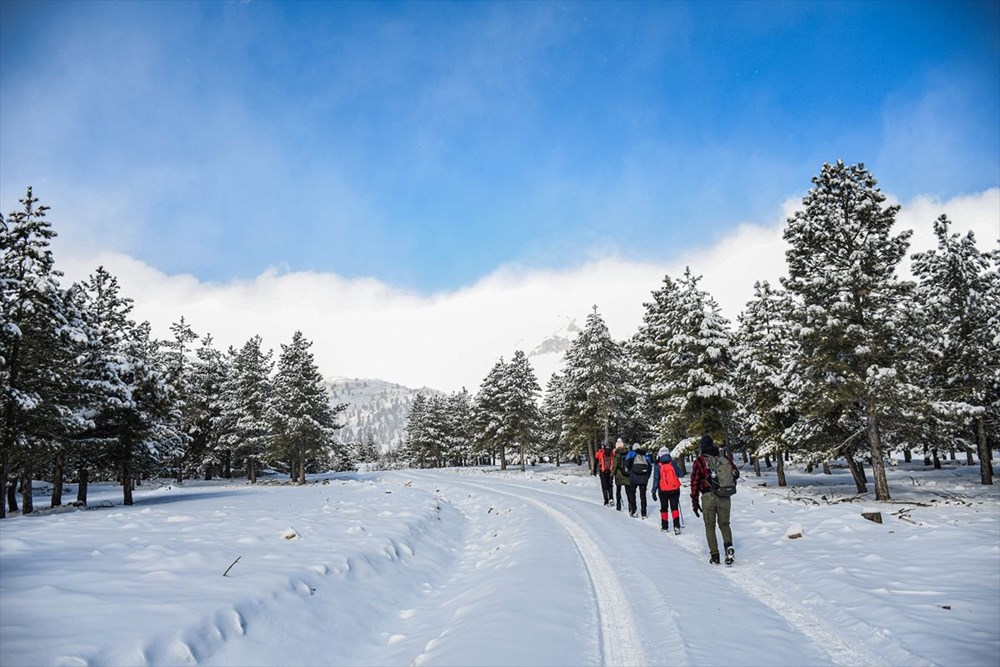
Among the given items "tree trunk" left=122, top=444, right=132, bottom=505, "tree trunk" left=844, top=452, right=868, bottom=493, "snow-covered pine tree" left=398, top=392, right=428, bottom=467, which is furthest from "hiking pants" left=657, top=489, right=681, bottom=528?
"snow-covered pine tree" left=398, top=392, right=428, bottom=467

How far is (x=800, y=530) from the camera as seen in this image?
37.4 feet

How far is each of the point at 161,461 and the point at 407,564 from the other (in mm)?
20837

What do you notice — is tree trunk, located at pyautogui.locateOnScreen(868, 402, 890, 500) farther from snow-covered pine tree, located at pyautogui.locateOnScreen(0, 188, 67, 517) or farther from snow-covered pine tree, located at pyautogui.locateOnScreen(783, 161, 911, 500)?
snow-covered pine tree, located at pyautogui.locateOnScreen(0, 188, 67, 517)

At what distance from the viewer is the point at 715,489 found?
9.45 meters

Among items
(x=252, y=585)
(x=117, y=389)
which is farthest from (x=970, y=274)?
(x=117, y=389)

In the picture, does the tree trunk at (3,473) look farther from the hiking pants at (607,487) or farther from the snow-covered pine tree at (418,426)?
the snow-covered pine tree at (418,426)

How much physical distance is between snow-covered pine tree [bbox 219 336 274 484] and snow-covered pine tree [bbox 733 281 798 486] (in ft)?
120

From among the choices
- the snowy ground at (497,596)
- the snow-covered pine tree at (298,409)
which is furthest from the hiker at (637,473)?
the snow-covered pine tree at (298,409)

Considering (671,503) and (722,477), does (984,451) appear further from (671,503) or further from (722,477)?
(722,477)

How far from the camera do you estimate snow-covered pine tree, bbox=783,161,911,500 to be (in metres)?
18.6

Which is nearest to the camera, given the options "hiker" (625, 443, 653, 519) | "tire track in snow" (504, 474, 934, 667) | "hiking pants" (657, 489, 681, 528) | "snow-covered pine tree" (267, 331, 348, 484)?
"tire track in snow" (504, 474, 934, 667)

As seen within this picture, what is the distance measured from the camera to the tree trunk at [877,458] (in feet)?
61.2

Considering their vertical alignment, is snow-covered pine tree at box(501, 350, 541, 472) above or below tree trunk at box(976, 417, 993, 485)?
above

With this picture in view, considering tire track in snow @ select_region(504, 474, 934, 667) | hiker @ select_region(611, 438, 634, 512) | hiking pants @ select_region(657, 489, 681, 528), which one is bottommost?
tire track in snow @ select_region(504, 474, 934, 667)
